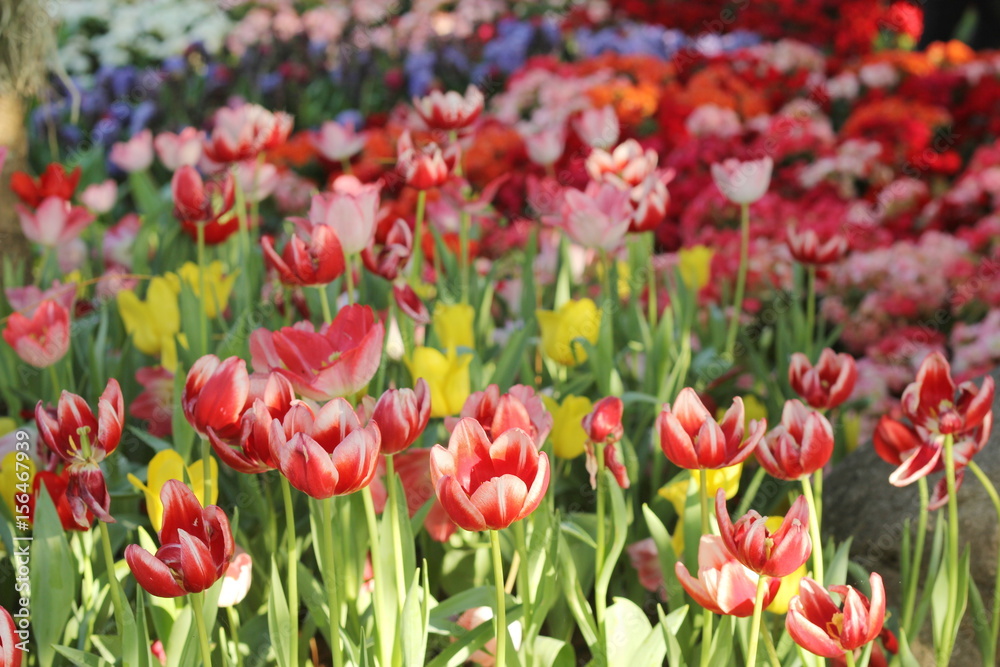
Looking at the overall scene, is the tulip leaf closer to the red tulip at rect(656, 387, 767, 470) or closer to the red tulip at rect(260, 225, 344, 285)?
the red tulip at rect(260, 225, 344, 285)

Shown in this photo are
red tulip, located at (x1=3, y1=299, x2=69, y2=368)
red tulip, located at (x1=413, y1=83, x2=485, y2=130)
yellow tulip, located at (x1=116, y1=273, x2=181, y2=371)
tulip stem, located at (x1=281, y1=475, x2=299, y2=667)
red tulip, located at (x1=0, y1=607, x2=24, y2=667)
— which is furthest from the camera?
red tulip, located at (x1=413, y1=83, x2=485, y2=130)

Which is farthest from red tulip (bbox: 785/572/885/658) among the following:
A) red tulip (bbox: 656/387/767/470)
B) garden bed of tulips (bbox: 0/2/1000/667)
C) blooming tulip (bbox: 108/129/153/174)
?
blooming tulip (bbox: 108/129/153/174)

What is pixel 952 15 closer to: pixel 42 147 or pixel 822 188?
pixel 822 188

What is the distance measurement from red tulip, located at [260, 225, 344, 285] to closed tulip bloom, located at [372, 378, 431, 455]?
1.13 ft

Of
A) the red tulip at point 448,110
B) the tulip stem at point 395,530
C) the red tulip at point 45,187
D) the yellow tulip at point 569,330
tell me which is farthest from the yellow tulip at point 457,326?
the red tulip at point 45,187

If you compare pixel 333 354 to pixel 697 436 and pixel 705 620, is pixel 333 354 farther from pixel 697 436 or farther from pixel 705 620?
pixel 705 620

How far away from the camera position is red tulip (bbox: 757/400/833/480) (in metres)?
1.09

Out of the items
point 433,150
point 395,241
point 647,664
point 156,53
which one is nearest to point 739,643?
point 647,664

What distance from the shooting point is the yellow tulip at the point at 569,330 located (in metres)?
1.76

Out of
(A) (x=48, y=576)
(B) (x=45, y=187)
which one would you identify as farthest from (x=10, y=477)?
(B) (x=45, y=187)

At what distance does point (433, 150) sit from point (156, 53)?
6860 millimetres

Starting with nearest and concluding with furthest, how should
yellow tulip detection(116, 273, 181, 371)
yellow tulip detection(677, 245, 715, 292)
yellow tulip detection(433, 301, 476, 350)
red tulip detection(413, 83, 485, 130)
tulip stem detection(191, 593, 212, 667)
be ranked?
1. tulip stem detection(191, 593, 212, 667)
2. yellow tulip detection(433, 301, 476, 350)
3. yellow tulip detection(116, 273, 181, 371)
4. red tulip detection(413, 83, 485, 130)
5. yellow tulip detection(677, 245, 715, 292)

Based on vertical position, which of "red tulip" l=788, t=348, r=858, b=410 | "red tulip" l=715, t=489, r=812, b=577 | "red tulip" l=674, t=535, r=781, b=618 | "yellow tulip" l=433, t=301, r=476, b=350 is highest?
"red tulip" l=715, t=489, r=812, b=577

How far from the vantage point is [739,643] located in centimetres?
125
